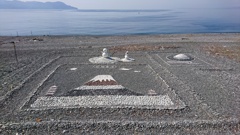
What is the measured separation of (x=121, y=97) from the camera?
1465 centimetres

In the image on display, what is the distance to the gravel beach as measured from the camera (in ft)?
36.6

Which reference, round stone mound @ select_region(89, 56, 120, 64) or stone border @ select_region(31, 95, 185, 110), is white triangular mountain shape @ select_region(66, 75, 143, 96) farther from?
round stone mound @ select_region(89, 56, 120, 64)

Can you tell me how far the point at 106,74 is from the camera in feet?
64.9

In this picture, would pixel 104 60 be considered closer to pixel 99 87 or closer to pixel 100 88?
pixel 99 87

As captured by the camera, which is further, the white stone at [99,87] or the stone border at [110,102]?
the white stone at [99,87]

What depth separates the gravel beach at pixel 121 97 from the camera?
11148mm

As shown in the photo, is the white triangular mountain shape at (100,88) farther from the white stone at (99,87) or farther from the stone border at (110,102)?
the stone border at (110,102)

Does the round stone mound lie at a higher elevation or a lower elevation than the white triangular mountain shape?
higher

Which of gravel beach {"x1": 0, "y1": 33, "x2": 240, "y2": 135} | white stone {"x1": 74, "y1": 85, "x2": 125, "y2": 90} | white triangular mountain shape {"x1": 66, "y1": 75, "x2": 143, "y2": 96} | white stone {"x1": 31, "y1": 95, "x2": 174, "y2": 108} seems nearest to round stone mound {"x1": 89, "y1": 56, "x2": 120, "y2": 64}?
gravel beach {"x1": 0, "y1": 33, "x2": 240, "y2": 135}

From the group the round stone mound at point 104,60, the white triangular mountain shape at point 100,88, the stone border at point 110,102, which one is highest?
the round stone mound at point 104,60

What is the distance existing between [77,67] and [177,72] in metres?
8.70

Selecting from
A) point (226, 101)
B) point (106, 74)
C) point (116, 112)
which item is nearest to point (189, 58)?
point (106, 74)

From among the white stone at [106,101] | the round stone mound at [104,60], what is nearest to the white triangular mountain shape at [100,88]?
the white stone at [106,101]

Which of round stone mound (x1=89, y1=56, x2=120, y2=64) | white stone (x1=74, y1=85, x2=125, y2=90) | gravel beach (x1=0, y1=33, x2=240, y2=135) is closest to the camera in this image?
gravel beach (x1=0, y1=33, x2=240, y2=135)
